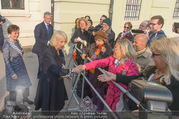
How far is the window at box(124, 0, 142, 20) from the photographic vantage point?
987 cm

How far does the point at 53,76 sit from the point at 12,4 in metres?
6.73

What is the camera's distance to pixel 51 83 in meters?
2.65

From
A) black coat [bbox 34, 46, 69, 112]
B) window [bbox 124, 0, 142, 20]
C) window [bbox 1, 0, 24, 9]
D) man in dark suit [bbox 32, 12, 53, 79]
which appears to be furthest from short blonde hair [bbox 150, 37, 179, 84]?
window [bbox 124, 0, 142, 20]

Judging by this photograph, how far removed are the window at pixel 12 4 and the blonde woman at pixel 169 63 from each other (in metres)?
7.99

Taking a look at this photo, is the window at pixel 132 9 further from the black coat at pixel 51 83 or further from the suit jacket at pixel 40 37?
the black coat at pixel 51 83

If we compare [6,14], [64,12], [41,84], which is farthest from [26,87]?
[6,14]

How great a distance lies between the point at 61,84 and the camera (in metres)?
2.75

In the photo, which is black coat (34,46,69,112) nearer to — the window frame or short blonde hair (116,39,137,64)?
short blonde hair (116,39,137,64)

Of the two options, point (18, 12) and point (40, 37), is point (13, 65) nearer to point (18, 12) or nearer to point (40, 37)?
point (40, 37)

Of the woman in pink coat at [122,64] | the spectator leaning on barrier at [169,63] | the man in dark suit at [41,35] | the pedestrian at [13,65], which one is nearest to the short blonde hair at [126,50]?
the woman in pink coat at [122,64]

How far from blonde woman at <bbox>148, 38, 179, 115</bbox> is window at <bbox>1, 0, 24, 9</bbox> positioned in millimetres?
7986

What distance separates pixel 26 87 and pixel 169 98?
299cm

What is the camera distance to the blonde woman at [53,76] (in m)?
2.54

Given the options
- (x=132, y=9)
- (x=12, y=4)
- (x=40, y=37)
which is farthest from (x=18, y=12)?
(x=132, y=9)
